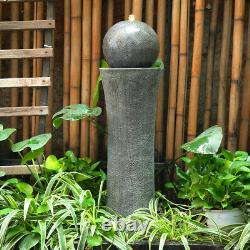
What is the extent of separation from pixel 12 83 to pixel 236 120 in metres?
1.66

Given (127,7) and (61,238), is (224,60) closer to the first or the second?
(127,7)

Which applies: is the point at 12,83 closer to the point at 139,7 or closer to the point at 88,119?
the point at 88,119

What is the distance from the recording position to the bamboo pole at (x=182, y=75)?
11.8 ft

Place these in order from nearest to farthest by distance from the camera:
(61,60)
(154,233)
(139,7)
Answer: (154,233) < (139,7) < (61,60)

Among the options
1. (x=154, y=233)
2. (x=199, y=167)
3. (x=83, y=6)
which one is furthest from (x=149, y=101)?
(x=83, y=6)

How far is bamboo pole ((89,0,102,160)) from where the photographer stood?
12.0ft

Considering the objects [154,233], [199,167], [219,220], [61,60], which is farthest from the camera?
[61,60]

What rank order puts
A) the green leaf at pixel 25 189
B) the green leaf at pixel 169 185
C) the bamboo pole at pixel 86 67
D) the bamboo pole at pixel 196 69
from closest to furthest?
the green leaf at pixel 25 189, the green leaf at pixel 169 185, the bamboo pole at pixel 196 69, the bamboo pole at pixel 86 67

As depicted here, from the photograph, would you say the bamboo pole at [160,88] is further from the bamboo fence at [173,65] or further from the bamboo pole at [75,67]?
the bamboo pole at [75,67]

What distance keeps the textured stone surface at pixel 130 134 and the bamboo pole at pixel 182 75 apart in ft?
2.17

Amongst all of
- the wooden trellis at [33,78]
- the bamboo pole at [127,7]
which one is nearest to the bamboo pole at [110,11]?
the bamboo pole at [127,7]

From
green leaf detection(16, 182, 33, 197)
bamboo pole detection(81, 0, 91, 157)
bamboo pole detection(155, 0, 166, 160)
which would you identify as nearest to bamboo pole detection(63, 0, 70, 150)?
bamboo pole detection(81, 0, 91, 157)

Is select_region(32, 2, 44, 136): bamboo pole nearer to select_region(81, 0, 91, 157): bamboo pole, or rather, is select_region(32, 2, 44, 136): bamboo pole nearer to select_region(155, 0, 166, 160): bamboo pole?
select_region(81, 0, 91, 157): bamboo pole

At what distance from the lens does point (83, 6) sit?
3.67 meters
